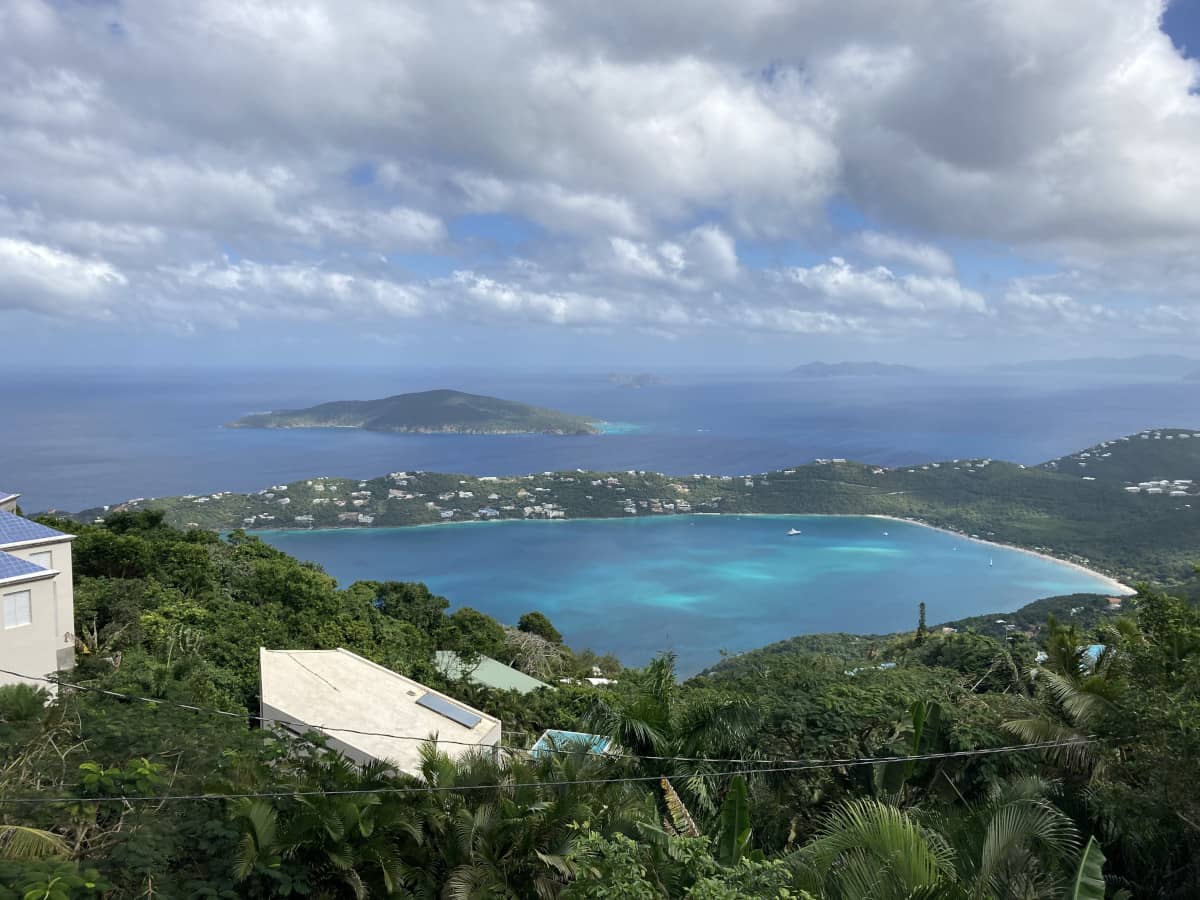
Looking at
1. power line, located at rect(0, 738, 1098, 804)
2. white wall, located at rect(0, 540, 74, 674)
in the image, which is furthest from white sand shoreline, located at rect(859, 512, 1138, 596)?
white wall, located at rect(0, 540, 74, 674)

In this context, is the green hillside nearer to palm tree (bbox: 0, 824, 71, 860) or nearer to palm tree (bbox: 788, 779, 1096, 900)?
palm tree (bbox: 788, 779, 1096, 900)

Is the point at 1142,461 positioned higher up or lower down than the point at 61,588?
lower down

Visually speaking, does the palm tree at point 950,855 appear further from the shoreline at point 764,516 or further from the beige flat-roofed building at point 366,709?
the shoreline at point 764,516

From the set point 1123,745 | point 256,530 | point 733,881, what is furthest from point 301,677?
point 256,530

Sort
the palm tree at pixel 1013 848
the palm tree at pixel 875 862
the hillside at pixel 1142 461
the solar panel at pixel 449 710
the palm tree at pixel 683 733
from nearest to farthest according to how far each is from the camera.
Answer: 1. the palm tree at pixel 875 862
2. the palm tree at pixel 1013 848
3. the palm tree at pixel 683 733
4. the solar panel at pixel 449 710
5. the hillside at pixel 1142 461

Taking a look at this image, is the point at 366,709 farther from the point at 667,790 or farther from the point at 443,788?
the point at 667,790

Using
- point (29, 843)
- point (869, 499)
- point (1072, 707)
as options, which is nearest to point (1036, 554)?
point (869, 499)

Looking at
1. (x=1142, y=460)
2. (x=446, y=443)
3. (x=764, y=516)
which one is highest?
(x=446, y=443)

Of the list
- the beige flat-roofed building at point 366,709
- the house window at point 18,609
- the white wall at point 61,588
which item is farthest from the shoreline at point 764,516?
the house window at point 18,609
